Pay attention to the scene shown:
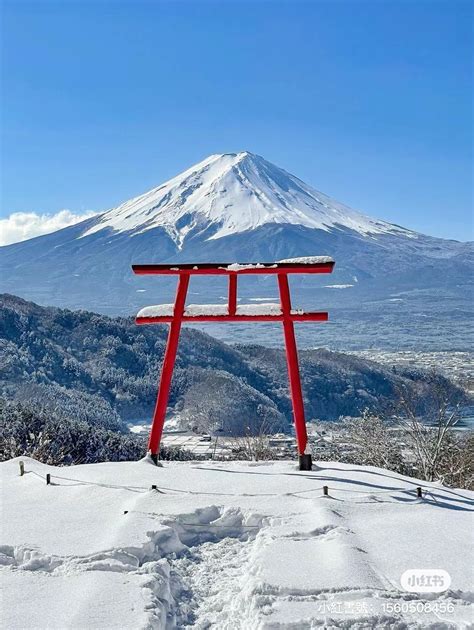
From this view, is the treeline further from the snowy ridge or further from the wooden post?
the snowy ridge

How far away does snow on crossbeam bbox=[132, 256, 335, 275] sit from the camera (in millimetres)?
6160

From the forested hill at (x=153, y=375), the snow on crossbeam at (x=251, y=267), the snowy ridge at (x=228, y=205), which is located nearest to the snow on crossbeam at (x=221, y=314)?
the snow on crossbeam at (x=251, y=267)

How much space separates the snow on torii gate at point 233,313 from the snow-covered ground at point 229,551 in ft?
3.19

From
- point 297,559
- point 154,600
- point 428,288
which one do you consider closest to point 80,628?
point 154,600

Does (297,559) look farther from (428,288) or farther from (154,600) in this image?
(428,288)

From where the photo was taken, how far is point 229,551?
3936mm

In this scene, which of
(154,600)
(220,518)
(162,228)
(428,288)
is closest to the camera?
(154,600)

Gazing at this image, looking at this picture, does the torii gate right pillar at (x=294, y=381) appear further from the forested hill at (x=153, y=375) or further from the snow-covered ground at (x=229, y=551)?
the forested hill at (x=153, y=375)

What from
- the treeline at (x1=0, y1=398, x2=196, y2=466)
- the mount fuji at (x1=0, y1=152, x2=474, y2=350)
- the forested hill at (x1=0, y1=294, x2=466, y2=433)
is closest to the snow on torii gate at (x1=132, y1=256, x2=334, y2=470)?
the treeline at (x1=0, y1=398, x2=196, y2=466)

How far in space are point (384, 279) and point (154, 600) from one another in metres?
172

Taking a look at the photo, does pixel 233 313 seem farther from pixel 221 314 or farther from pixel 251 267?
pixel 251 267

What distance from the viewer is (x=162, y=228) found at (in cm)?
18138

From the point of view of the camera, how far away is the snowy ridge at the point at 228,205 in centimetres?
18950

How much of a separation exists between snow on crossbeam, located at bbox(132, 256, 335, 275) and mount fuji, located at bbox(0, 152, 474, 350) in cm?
12726
